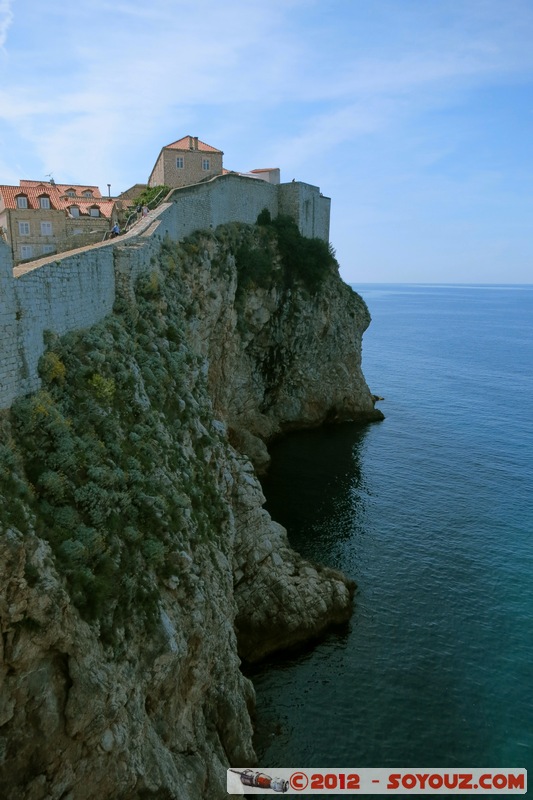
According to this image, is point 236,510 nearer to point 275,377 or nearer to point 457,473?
point 457,473

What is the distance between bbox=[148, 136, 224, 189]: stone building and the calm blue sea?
73.7 ft

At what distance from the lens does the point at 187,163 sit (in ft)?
148

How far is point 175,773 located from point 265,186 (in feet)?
150

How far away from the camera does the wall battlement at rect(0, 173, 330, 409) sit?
44.1ft

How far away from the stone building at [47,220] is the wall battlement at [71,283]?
11.9ft

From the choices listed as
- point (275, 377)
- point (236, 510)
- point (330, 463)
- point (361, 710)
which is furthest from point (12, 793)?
point (275, 377)

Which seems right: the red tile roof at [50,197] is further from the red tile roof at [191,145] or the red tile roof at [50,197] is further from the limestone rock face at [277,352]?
the red tile roof at [191,145]

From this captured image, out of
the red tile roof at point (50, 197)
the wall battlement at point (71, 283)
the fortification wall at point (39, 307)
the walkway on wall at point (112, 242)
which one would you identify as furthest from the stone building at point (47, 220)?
the fortification wall at point (39, 307)

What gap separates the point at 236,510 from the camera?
26.3 m

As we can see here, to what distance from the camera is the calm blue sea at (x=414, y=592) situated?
20547mm

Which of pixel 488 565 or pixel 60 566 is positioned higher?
pixel 60 566

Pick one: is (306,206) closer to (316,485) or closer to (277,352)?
(277,352)

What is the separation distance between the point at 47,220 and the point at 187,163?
1787cm

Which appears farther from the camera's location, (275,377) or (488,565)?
(275,377)
